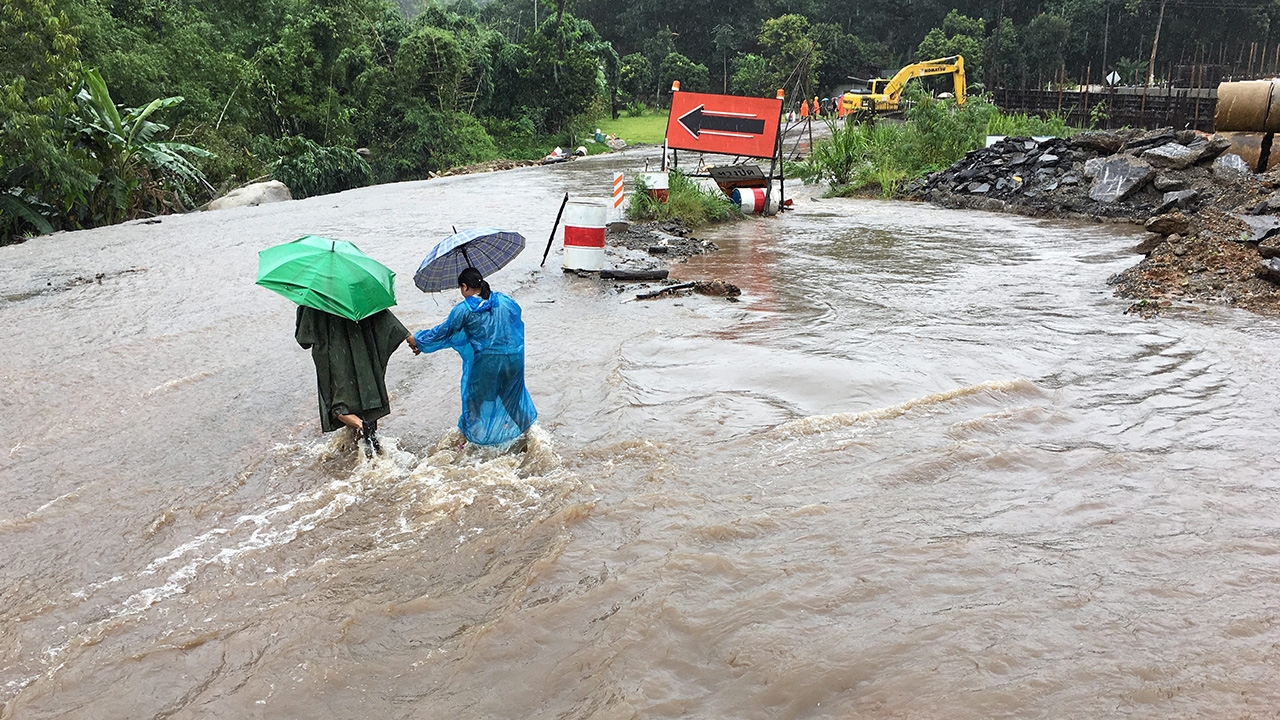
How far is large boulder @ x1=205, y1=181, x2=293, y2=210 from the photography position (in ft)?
64.6

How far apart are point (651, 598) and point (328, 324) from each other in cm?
252

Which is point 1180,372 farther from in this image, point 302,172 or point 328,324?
Result: point 302,172

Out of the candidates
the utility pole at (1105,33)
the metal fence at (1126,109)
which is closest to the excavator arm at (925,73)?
the metal fence at (1126,109)

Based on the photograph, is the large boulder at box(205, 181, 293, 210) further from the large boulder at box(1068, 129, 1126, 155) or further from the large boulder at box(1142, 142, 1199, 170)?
the large boulder at box(1142, 142, 1199, 170)

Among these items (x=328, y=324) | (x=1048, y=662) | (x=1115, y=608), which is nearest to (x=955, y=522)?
(x=1115, y=608)

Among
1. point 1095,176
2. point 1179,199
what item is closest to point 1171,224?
point 1179,199

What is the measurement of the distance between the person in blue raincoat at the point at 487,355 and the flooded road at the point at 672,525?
0.24 meters

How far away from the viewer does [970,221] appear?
16.8m

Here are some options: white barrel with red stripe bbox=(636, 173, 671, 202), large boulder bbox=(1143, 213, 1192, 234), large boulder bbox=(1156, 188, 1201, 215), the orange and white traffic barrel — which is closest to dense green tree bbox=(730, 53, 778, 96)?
the orange and white traffic barrel

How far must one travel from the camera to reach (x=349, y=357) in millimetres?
5184

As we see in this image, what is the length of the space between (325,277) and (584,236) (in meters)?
6.09

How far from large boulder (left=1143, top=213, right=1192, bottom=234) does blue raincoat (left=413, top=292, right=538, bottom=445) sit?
30.9 ft

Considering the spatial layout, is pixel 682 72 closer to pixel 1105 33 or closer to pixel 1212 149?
pixel 1105 33

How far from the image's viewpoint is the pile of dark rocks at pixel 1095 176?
16156 millimetres
